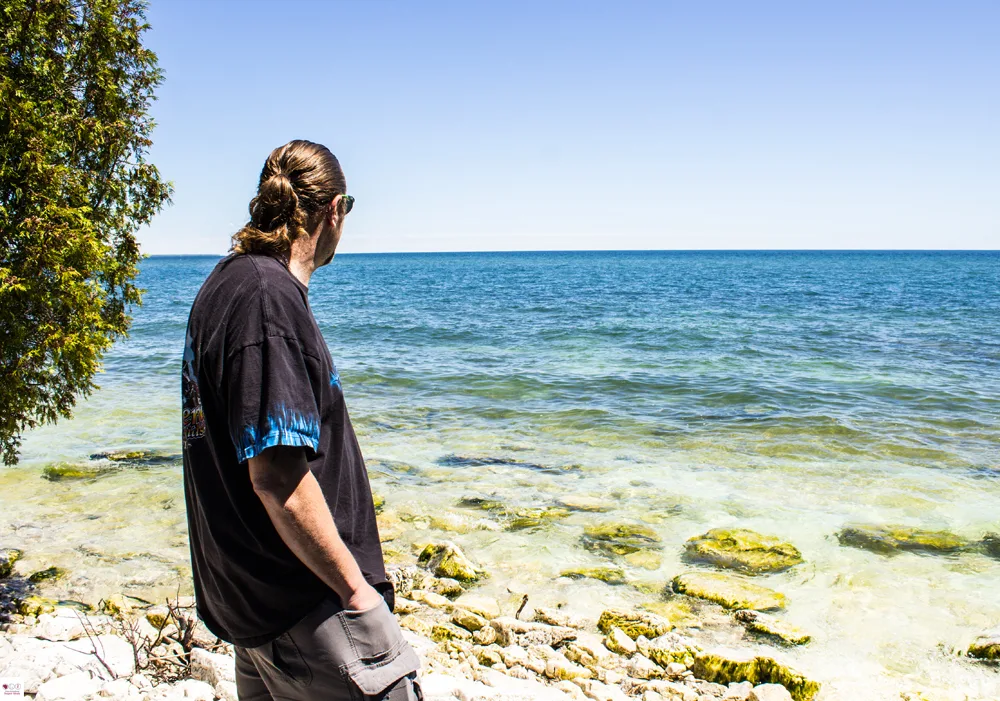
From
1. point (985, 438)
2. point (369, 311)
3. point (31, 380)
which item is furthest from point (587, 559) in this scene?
point (369, 311)

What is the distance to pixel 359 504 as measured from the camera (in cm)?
226

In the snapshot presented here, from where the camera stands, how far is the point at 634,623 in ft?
18.3

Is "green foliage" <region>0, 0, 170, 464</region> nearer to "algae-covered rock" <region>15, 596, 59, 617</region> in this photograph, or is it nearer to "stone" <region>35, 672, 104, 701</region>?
"algae-covered rock" <region>15, 596, 59, 617</region>

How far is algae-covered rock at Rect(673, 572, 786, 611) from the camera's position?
6.06 m

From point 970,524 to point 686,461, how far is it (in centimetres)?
339

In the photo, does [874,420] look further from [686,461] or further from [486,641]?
[486,641]

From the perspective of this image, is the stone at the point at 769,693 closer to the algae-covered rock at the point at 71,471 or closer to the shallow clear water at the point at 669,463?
the shallow clear water at the point at 669,463

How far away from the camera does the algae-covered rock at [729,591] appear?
6062 mm

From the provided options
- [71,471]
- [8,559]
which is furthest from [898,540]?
[71,471]

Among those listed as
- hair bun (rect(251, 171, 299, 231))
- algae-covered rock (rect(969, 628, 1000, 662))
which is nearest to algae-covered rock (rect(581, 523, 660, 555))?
algae-covered rock (rect(969, 628, 1000, 662))

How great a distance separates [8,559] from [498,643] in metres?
4.57

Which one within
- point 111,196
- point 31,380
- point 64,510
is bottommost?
point 64,510

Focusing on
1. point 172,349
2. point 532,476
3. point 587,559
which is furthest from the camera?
point 172,349

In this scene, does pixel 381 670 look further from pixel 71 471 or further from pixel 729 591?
pixel 71 471
